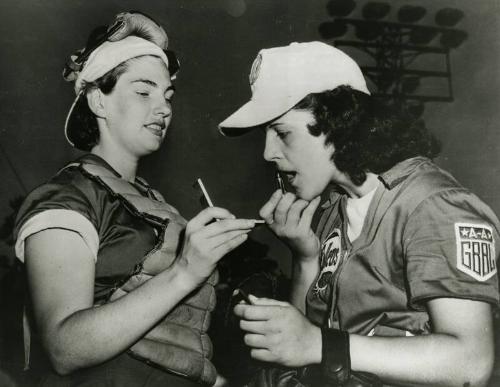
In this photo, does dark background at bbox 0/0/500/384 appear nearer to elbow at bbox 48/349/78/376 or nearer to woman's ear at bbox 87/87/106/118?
woman's ear at bbox 87/87/106/118

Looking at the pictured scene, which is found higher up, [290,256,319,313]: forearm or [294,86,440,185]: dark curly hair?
[294,86,440,185]: dark curly hair

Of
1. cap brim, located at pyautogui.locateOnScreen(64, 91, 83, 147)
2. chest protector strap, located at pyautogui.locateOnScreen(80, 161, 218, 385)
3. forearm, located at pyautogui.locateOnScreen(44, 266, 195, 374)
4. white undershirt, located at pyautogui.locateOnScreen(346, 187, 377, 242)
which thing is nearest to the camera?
forearm, located at pyautogui.locateOnScreen(44, 266, 195, 374)

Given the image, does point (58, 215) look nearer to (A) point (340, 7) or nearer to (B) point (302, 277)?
(B) point (302, 277)

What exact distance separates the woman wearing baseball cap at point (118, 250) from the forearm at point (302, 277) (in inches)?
8.0

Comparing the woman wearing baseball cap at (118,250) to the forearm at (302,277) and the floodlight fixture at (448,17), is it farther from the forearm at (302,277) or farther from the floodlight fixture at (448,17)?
the floodlight fixture at (448,17)

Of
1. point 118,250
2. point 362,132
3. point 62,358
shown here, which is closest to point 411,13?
point 362,132

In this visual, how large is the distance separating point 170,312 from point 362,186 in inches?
18.9

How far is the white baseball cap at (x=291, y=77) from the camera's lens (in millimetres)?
1103

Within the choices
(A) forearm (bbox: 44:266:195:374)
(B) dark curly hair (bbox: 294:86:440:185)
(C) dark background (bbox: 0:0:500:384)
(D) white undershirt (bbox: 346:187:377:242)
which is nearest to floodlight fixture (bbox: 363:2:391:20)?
(C) dark background (bbox: 0:0:500:384)

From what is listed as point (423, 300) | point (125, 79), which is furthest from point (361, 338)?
point (125, 79)

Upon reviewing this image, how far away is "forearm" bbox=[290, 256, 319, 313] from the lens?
1.13 m

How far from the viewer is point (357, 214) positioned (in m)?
1.08

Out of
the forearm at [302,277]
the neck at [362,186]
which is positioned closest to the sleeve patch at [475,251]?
the neck at [362,186]

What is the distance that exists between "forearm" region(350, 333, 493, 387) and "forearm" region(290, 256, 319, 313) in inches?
9.7
